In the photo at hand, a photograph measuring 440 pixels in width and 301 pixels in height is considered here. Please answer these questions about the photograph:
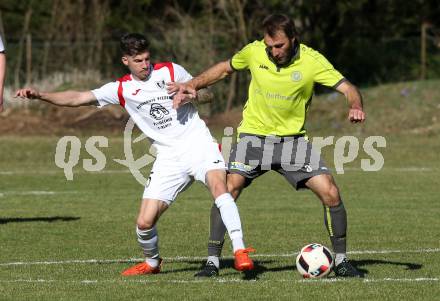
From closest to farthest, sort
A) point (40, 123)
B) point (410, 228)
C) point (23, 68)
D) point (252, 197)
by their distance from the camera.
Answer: point (410, 228), point (252, 197), point (40, 123), point (23, 68)

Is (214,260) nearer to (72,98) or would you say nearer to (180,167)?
(180,167)

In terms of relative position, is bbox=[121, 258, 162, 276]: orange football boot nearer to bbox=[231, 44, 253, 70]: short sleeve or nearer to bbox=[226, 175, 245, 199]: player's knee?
bbox=[226, 175, 245, 199]: player's knee

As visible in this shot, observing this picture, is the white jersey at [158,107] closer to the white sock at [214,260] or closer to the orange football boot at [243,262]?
the white sock at [214,260]

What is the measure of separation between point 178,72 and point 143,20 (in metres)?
31.5

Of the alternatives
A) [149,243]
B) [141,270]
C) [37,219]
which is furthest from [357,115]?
[37,219]

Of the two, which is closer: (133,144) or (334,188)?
(334,188)

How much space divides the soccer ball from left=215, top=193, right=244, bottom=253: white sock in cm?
58

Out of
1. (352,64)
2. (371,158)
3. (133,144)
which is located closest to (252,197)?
(371,158)

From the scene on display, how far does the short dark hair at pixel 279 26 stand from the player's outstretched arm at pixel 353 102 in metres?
0.62

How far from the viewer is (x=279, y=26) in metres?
8.90

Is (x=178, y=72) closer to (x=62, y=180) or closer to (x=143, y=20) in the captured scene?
(x=62, y=180)

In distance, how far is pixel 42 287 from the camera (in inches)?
342

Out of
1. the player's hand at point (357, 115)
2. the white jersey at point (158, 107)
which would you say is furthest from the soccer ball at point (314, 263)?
the white jersey at point (158, 107)

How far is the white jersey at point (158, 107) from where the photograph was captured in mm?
9398
